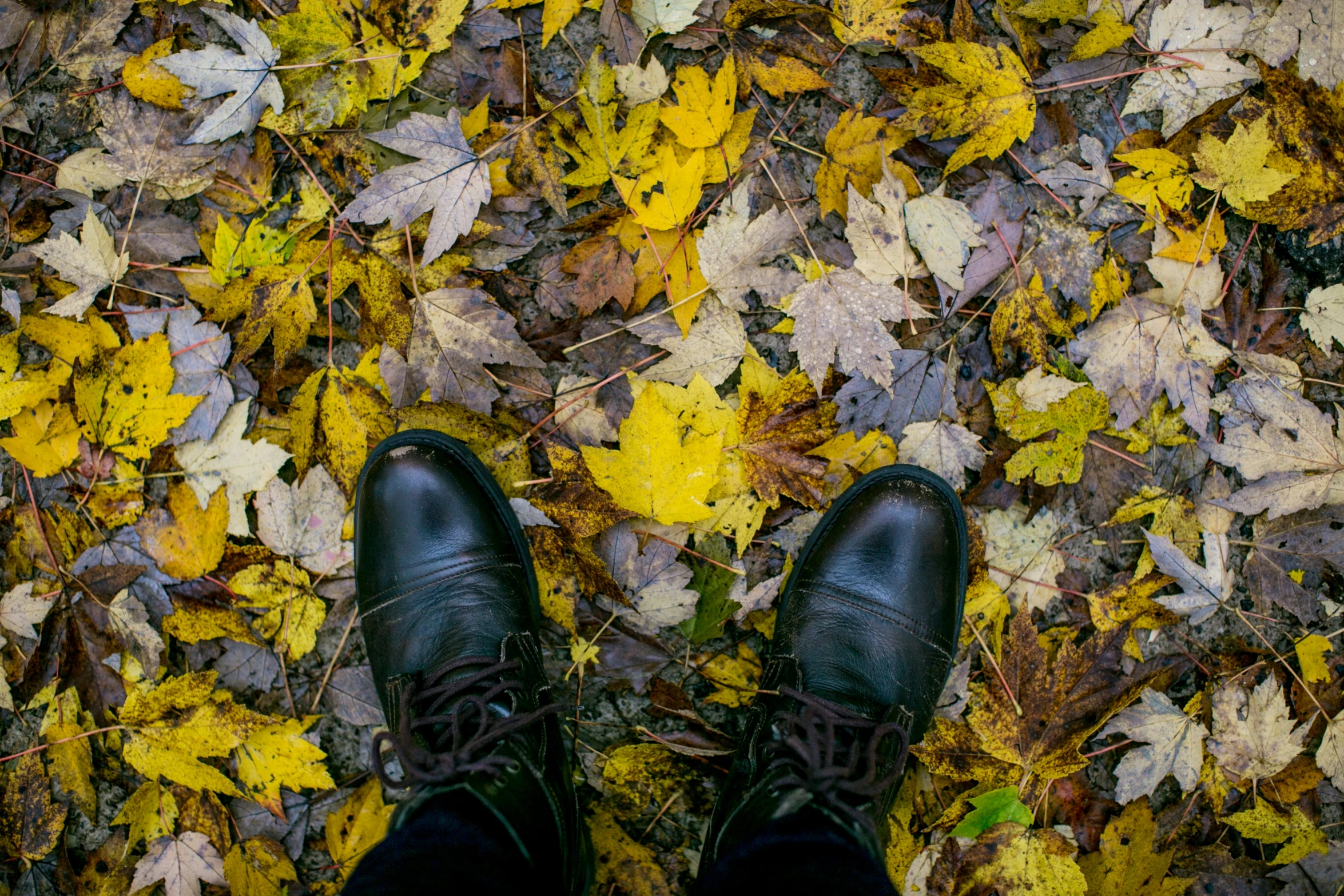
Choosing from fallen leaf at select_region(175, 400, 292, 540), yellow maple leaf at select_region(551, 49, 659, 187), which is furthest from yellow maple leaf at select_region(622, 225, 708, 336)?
fallen leaf at select_region(175, 400, 292, 540)

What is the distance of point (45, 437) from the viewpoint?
1.54 metres

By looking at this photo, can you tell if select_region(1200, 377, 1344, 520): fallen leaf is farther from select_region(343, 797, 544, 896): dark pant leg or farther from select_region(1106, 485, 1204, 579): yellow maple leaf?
select_region(343, 797, 544, 896): dark pant leg

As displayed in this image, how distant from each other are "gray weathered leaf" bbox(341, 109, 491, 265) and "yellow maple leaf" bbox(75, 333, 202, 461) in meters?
0.58

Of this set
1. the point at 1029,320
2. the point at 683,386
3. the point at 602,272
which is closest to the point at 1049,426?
the point at 1029,320

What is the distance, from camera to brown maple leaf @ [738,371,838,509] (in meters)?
1.47

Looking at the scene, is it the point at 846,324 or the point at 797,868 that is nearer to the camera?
the point at 797,868

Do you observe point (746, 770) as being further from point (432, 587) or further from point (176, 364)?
point (176, 364)

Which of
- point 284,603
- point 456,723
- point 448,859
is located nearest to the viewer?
point 448,859

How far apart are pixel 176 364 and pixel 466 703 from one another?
102 centimetres

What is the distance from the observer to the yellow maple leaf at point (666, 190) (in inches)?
55.6

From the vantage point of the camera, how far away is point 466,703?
141 cm

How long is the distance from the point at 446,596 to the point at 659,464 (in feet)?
1.94

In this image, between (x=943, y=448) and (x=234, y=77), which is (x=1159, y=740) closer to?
(x=943, y=448)

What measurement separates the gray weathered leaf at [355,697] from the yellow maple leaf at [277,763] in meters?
0.07
